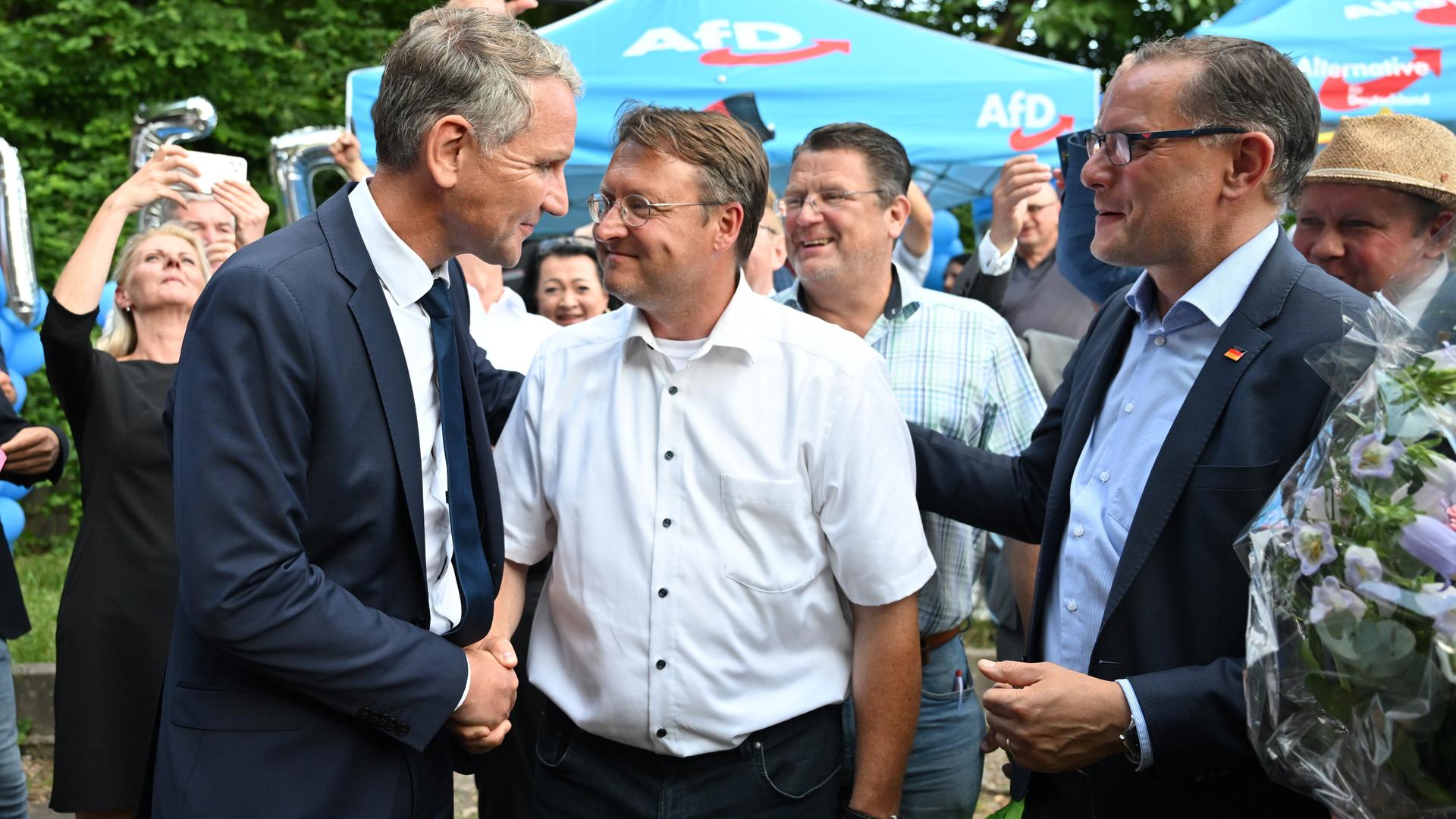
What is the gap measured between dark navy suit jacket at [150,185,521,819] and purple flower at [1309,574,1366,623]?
1.31 m

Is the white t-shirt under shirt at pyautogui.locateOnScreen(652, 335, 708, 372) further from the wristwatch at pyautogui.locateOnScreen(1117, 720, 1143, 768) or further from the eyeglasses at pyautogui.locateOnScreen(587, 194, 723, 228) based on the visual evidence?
the wristwatch at pyautogui.locateOnScreen(1117, 720, 1143, 768)

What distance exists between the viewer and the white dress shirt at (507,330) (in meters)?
4.18

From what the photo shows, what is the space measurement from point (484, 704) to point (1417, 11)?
6.33 m

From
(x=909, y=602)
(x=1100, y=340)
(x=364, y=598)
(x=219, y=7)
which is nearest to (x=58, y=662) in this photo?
(x=364, y=598)

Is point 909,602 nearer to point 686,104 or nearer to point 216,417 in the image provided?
point 216,417

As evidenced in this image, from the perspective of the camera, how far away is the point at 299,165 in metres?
5.92

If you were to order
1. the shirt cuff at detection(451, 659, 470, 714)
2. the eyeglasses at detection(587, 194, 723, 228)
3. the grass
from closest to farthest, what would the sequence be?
the shirt cuff at detection(451, 659, 470, 714) → the eyeglasses at detection(587, 194, 723, 228) → the grass

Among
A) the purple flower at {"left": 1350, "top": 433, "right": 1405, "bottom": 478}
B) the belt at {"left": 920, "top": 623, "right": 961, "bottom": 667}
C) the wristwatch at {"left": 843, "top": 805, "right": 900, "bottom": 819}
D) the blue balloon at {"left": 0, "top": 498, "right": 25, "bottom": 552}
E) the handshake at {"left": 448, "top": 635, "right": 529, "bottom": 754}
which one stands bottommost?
the blue balloon at {"left": 0, "top": 498, "right": 25, "bottom": 552}

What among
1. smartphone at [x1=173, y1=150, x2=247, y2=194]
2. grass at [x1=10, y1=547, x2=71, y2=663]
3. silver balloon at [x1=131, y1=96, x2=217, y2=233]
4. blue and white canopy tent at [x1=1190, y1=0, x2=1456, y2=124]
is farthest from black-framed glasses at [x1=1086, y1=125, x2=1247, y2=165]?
silver balloon at [x1=131, y1=96, x2=217, y2=233]

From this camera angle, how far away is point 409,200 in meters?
2.25

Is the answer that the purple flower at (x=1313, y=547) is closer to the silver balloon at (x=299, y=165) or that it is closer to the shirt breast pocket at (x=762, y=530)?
the shirt breast pocket at (x=762, y=530)

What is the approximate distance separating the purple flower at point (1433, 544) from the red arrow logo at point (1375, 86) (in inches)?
216

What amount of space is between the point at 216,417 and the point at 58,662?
2357 mm

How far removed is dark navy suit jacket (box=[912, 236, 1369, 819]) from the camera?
2035 mm
